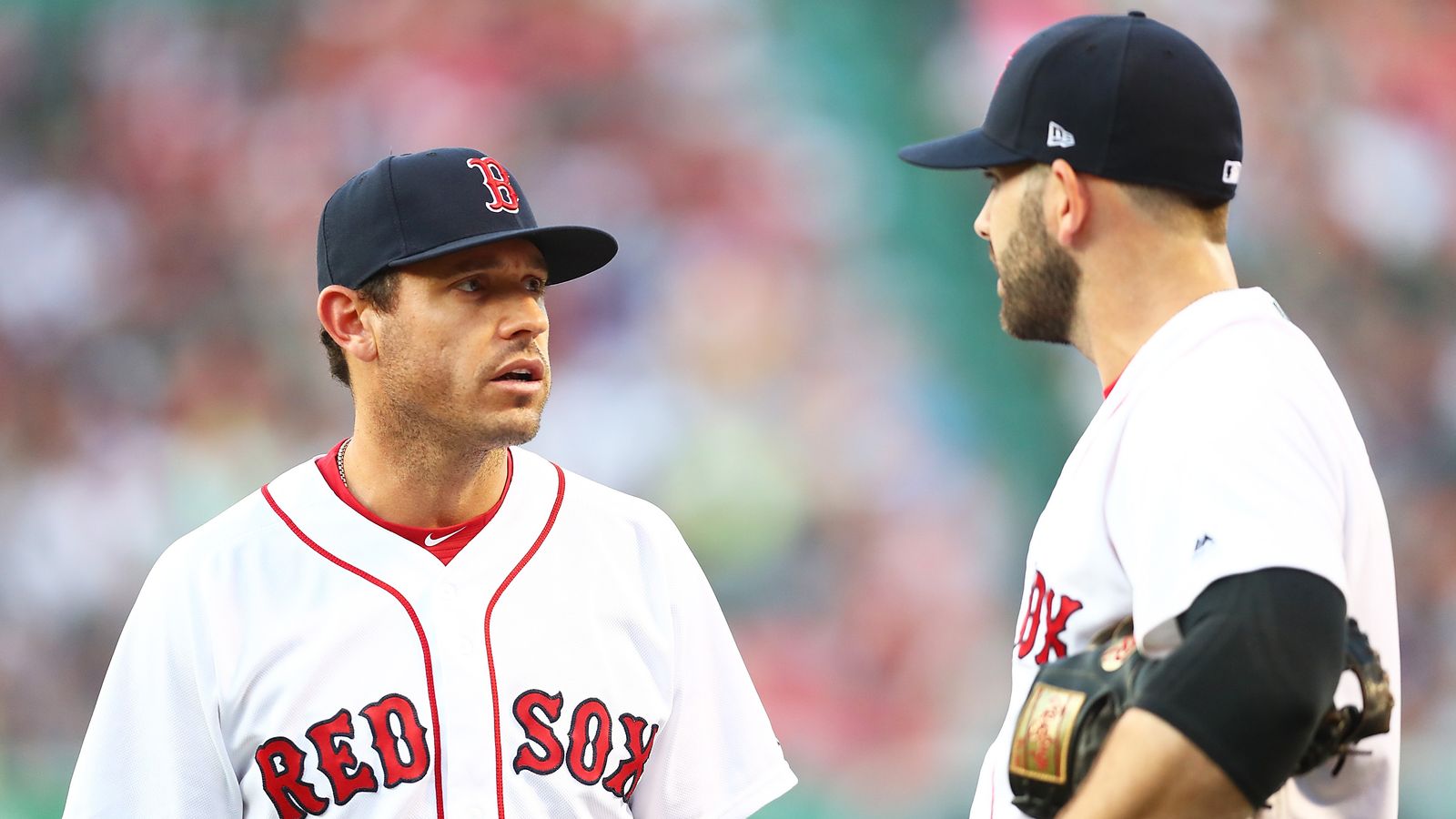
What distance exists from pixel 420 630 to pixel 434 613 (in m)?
0.03

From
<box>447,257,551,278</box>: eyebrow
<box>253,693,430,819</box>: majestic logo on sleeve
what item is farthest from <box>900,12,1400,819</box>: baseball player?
<box>253,693,430,819</box>: majestic logo on sleeve

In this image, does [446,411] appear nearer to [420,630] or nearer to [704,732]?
[420,630]

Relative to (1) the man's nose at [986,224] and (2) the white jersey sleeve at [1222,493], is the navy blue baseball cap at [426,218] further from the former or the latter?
(2) the white jersey sleeve at [1222,493]

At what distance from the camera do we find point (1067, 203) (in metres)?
1.71

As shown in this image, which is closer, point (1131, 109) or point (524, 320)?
point (1131, 109)

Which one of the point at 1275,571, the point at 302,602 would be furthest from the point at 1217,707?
the point at 302,602

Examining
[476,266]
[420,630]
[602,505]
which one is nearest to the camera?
[420,630]

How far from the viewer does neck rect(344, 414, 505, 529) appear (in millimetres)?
2232

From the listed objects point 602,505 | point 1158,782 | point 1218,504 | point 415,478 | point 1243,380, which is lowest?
point 1158,782

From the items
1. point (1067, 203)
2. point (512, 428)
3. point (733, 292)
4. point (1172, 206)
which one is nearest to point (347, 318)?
point (512, 428)

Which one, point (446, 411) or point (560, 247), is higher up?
point (560, 247)

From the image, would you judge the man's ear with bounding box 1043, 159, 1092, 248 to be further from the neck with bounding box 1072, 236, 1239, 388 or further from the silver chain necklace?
the silver chain necklace

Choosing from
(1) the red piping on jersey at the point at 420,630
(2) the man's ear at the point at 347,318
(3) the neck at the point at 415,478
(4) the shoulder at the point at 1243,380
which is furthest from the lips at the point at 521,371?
(4) the shoulder at the point at 1243,380

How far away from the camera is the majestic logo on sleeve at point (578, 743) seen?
6.83 feet
